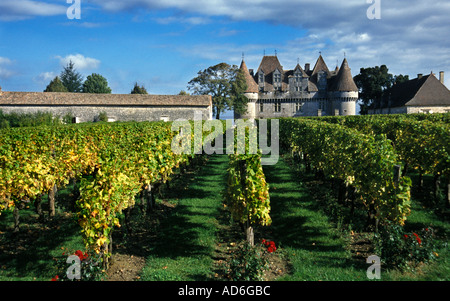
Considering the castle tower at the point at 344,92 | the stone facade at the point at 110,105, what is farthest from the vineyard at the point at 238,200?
the castle tower at the point at 344,92

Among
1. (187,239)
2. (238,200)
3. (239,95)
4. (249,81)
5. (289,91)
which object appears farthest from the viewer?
(289,91)

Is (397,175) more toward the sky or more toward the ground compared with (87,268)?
more toward the sky

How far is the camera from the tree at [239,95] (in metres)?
54.0

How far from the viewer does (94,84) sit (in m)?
78.3

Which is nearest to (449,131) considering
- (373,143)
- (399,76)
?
(373,143)

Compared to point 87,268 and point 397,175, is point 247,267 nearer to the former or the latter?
point 87,268

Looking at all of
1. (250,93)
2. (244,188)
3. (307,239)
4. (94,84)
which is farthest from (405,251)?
(94,84)

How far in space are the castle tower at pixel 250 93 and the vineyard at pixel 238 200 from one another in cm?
4516

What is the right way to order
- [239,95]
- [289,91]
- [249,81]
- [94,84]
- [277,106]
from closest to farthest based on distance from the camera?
[239,95] → [249,81] → [289,91] → [277,106] → [94,84]

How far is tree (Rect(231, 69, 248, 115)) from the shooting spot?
5403 centimetres

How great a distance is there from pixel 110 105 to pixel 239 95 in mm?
21792

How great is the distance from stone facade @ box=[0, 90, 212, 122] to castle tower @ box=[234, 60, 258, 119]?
15.5 meters

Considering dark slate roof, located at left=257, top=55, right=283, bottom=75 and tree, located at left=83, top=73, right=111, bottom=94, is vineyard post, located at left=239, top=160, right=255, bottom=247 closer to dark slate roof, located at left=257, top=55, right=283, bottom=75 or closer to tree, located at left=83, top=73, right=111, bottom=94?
dark slate roof, located at left=257, top=55, right=283, bottom=75

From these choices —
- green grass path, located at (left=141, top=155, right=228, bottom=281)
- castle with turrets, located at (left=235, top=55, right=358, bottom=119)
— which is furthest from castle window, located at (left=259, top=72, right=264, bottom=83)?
green grass path, located at (left=141, top=155, right=228, bottom=281)
